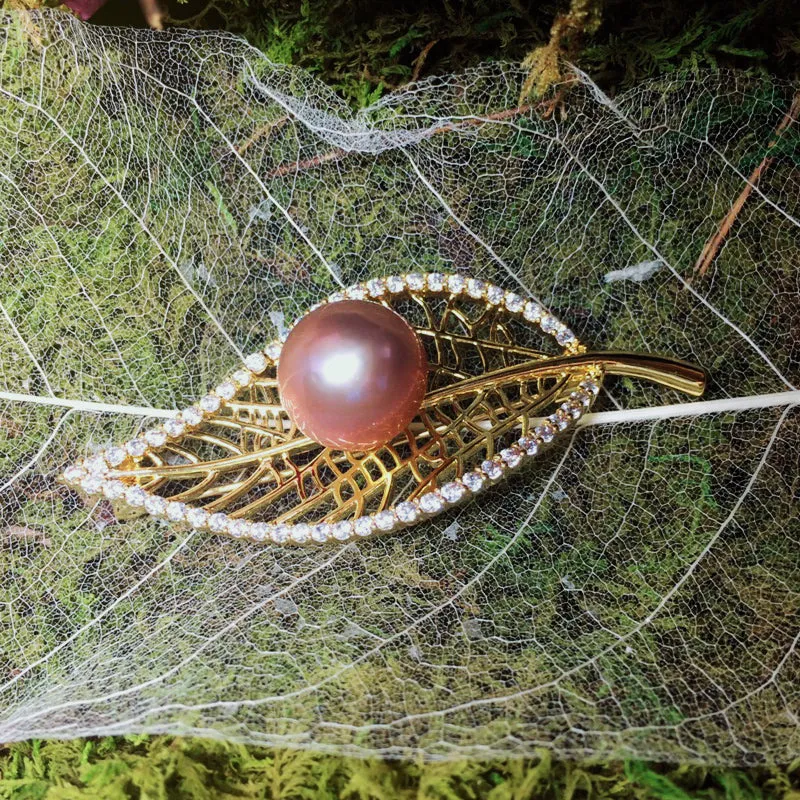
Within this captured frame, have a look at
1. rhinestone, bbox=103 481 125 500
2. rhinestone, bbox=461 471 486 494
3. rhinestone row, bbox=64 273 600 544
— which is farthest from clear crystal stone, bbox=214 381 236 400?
rhinestone, bbox=461 471 486 494

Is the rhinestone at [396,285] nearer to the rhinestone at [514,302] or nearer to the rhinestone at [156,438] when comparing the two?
the rhinestone at [514,302]

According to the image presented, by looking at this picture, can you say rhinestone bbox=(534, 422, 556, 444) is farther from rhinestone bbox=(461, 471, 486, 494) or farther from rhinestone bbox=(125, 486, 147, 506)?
rhinestone bbox=(125, 486, 147, 506)

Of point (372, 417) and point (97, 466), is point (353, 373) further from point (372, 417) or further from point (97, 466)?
point (97, 466)

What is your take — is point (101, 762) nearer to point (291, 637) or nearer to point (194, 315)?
point (291, 637)

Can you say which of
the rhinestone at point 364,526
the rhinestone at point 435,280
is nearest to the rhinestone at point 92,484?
the rhinestone at point 364,526

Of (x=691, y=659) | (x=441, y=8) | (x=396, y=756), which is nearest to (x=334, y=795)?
(x=396, y=756)

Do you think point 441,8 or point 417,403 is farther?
point 441,8
